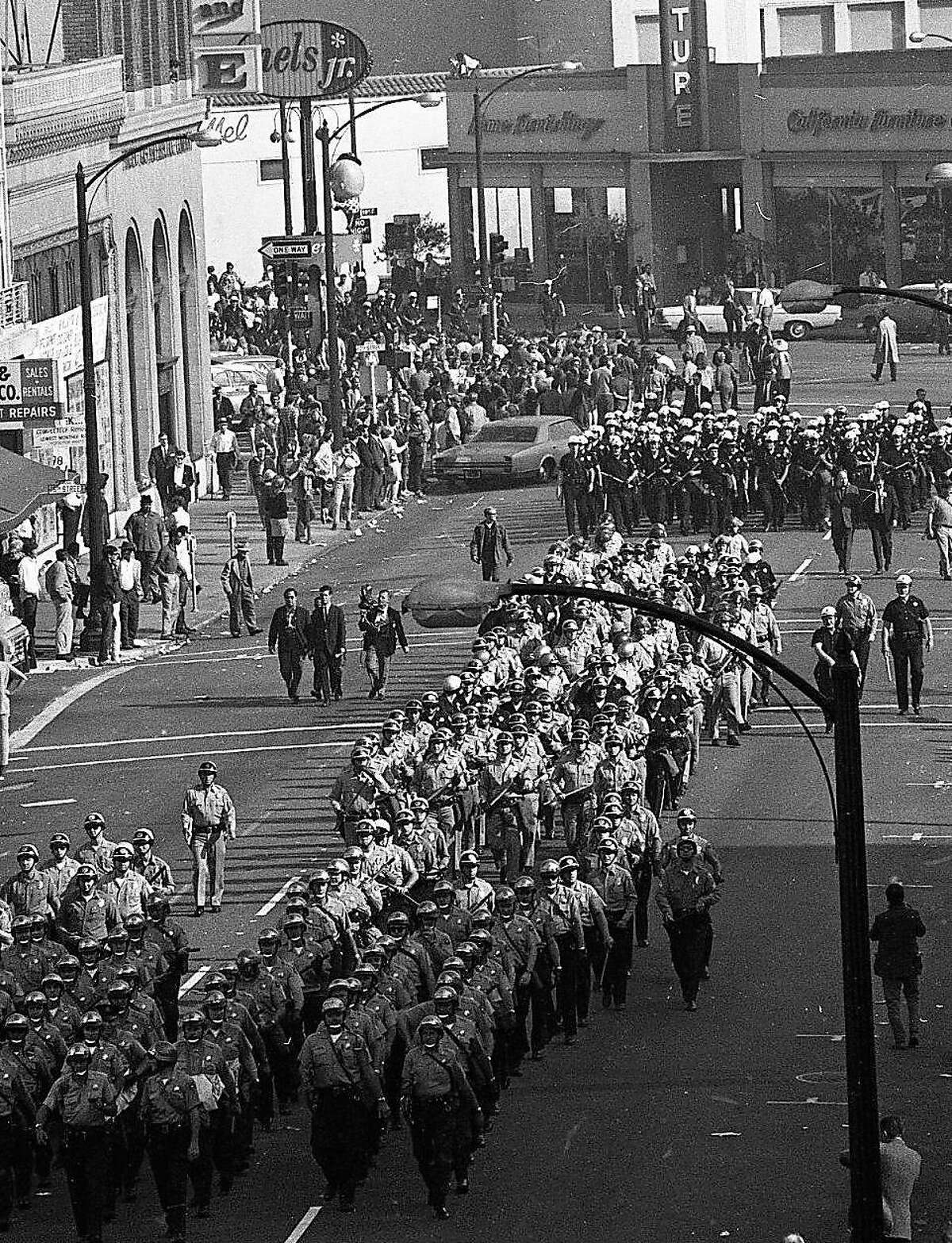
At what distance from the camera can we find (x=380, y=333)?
70.8 m

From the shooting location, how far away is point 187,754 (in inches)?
1377

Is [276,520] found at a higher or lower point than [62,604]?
higher

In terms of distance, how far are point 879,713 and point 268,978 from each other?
15.4m

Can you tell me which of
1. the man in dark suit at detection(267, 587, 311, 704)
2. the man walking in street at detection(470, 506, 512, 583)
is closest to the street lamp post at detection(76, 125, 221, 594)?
the man in dark suit at detection(267, 587, 311, 704)

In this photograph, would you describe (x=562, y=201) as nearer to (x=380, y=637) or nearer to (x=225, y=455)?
(x=225, y=455)

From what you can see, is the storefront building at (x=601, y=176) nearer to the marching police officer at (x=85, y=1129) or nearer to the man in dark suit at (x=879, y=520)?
the man in dark suit at (x=879, y=520)

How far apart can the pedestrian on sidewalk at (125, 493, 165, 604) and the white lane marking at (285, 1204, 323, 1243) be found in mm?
24652

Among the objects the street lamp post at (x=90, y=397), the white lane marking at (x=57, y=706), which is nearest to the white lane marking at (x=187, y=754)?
the white lane marking at (x=57, y=706)

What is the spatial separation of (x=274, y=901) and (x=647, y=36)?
77.8 metres

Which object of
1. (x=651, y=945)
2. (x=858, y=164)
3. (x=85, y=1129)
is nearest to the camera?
A: (x=85, y=1129)

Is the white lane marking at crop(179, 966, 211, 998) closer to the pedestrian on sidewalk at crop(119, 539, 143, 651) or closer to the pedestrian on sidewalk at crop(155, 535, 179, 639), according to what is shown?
the pedestrian on sidewalk at crop(119, 539, 143, 651)

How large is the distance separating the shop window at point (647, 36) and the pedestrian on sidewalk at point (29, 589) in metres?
63.5

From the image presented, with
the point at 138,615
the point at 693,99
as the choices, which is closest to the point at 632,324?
the point at 693,99

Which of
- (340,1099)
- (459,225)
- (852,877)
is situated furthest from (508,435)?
(852,877)
